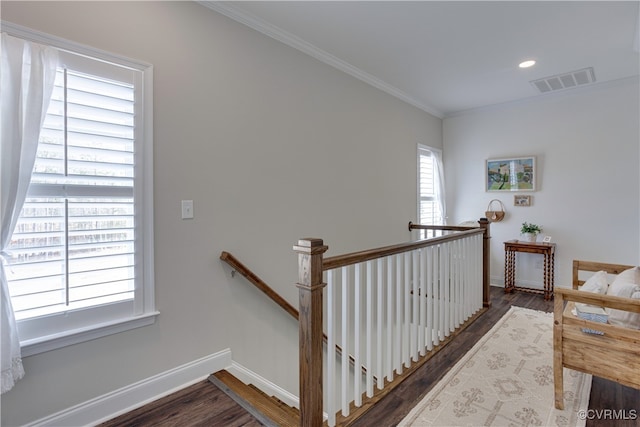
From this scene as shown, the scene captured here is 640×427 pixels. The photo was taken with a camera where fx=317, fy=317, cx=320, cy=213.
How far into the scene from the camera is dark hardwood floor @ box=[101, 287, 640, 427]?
1.79m

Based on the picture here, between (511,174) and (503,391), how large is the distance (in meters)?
3.43

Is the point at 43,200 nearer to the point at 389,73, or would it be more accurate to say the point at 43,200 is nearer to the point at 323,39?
the point at 323,39

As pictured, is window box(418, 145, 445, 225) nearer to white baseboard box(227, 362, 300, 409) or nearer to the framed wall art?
the framed wall art

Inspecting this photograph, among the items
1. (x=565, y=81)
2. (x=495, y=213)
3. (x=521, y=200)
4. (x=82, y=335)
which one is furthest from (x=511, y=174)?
(x=82, y=335)

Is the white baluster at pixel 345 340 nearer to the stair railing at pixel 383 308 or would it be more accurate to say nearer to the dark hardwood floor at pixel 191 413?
the stair railing at pixel 383 308

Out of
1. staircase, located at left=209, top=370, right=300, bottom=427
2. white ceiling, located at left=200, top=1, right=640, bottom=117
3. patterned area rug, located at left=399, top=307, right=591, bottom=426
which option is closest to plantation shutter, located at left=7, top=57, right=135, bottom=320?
staircase, located at left=209, top=370, right=300, bottom=427

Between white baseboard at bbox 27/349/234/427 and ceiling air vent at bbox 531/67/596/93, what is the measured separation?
449cm

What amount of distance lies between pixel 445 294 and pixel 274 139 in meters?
2.00

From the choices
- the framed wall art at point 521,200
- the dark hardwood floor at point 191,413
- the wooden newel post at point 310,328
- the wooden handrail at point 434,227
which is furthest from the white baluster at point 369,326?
the framed wall art at point 521,200

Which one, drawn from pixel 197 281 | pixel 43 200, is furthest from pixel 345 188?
pixel 43 200

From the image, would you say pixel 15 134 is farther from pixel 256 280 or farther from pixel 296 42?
pixel 296 42

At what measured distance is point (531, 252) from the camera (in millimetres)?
4199

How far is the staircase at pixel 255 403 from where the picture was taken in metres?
1.79

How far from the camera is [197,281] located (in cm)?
219
